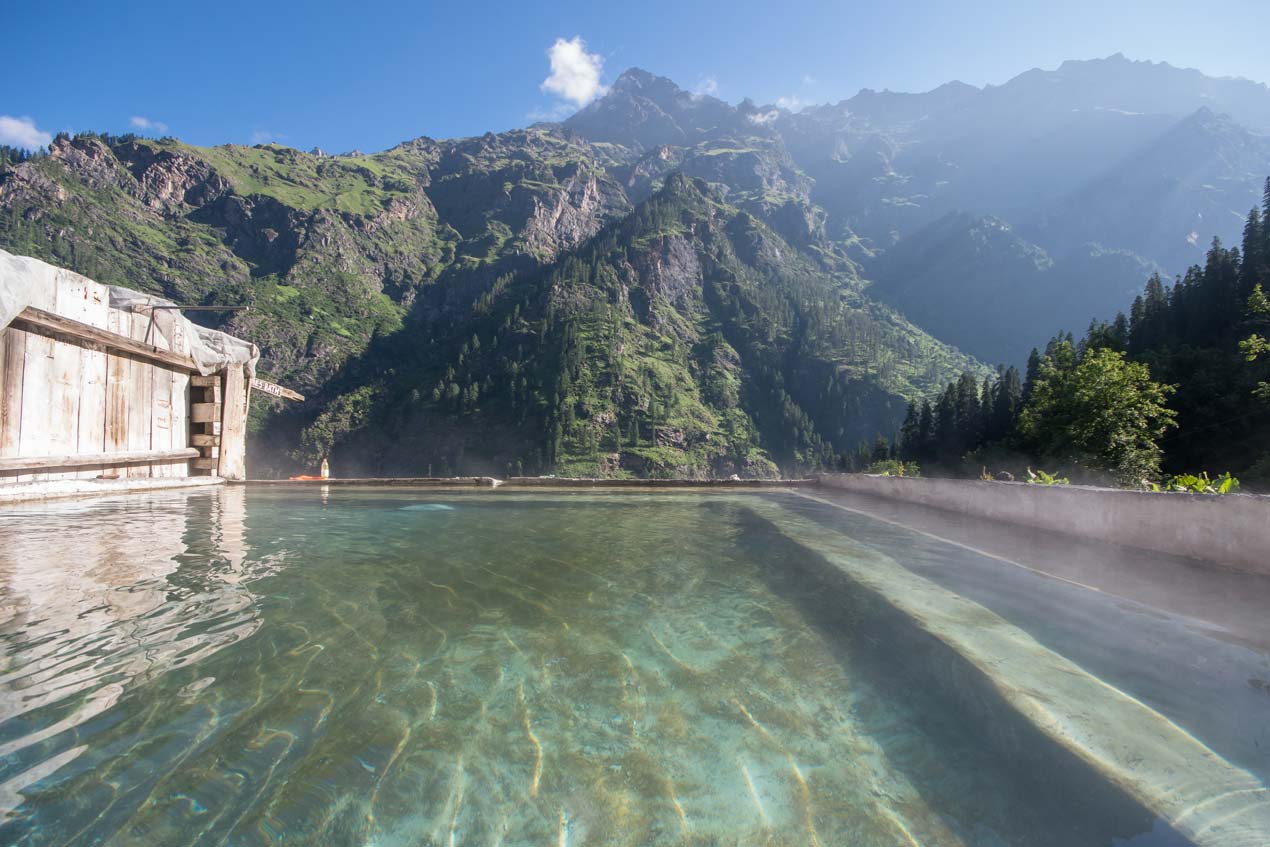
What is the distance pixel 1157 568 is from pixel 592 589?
624cm

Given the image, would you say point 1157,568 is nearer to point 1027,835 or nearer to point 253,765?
point 1027,835

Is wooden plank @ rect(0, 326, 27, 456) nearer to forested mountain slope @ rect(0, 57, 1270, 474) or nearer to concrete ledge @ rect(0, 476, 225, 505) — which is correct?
concrete ledge @ rect(0, 476, 225, 505)

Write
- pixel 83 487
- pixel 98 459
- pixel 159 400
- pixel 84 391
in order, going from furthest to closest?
pixel 159 400, pixel 98 459, pixel 83 487, pixel 84 391

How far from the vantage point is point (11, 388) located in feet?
29.9

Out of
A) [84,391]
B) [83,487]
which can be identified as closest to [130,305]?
[84,391]

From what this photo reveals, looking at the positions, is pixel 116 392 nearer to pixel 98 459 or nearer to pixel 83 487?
pixel 98 459

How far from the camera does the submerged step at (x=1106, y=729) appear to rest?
2.24 m

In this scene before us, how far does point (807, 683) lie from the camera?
3492 mm

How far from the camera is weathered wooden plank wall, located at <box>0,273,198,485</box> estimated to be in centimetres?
934

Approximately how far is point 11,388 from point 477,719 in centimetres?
1143

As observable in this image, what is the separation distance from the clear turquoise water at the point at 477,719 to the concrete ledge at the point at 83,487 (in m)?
5.51

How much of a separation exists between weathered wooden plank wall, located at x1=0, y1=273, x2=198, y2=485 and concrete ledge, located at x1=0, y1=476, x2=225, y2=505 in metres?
0.14

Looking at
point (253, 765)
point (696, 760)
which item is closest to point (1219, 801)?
point (696, 760)

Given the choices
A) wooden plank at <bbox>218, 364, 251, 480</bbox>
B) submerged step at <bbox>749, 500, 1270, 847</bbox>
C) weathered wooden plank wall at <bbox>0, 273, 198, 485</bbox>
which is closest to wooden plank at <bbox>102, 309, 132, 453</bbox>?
weathered wooden plank wall at <bbox>0, 273, 198, 485</bbox>
